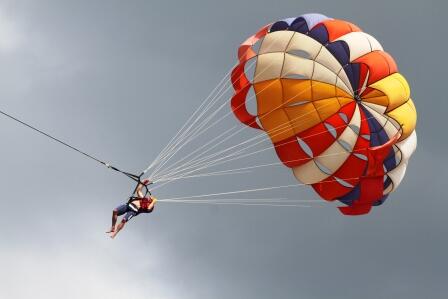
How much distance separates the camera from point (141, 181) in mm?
22312

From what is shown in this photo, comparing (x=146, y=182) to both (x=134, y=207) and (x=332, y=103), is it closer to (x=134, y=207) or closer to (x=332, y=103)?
(x=134, y=207)

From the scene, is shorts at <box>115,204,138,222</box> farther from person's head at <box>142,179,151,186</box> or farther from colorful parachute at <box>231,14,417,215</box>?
colorful parachute at <box>231,14,417,215</box>

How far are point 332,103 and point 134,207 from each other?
724cm

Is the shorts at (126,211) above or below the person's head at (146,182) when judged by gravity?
below

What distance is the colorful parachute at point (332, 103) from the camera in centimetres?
2508

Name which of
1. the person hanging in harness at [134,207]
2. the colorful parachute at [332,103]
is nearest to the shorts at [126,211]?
the person hanging in harness at [134,207]

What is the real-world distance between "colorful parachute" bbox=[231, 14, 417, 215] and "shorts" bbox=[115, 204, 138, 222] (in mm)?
5468

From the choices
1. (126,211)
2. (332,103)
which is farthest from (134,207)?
(332,103)

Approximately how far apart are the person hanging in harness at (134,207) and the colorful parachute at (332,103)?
495cm

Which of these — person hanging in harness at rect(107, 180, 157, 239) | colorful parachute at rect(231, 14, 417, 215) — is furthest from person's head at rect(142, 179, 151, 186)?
colorful parachute at rect(231, 14, 417, 215)

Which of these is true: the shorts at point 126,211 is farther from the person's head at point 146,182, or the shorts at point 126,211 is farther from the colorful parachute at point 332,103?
the colorful parachute at point 332,103

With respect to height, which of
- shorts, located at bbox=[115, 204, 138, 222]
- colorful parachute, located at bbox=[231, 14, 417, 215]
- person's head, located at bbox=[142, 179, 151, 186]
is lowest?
shorts, located at bbox=[115, 204, 138, 222]

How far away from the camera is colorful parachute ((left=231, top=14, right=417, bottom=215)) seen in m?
25.1

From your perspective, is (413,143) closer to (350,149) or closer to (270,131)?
(350,149)
